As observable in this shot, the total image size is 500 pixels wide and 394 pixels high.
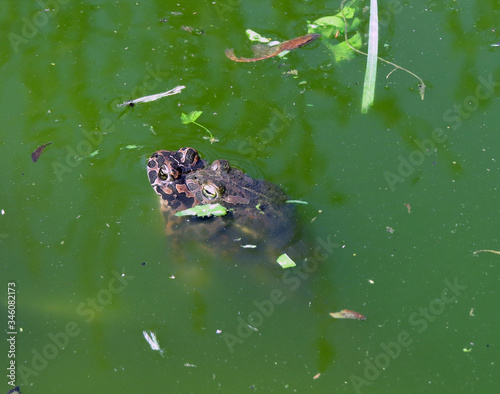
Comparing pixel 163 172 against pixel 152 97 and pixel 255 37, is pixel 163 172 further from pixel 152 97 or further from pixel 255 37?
pixel 255 37

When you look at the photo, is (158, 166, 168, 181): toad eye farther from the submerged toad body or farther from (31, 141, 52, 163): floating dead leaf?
(31, 141, 52, 163): floating dead leaf

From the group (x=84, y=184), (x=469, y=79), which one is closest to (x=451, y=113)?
(x=469, y=79)

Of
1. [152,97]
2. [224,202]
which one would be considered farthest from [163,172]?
[152,97]

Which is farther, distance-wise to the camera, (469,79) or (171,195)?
(469,79)

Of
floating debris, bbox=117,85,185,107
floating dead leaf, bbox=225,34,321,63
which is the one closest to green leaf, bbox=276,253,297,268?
floating debris, bbox=117,85,185,107

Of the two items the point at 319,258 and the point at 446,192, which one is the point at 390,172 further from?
the point at 319,258

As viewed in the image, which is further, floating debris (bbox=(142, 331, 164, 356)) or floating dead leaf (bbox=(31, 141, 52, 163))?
floating dead leaf (bbox=(31, 141, 52, 163))

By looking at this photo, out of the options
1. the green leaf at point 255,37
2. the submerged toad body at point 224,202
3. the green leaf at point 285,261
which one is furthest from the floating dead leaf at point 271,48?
the green leaf at point 285,261

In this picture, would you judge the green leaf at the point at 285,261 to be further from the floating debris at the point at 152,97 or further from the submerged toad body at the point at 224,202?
the floating debris at the point at 152,97
